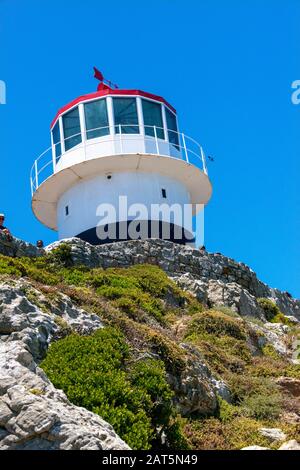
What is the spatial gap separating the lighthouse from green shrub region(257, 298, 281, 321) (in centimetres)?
405

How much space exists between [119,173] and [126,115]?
2308 mm

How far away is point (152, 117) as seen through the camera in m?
29.3

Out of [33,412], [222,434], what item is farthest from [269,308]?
[33,412]

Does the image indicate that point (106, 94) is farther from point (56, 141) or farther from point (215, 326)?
point (215, 326)

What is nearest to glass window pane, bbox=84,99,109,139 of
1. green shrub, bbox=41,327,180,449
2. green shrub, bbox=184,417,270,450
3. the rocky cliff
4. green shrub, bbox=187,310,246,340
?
the rocky cliff

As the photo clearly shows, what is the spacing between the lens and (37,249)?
20297mm

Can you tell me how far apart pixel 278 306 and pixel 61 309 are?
1377 centimetres

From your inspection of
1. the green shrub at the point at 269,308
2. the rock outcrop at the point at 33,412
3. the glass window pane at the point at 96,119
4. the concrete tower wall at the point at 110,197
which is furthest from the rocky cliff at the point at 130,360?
the glass window pane at the point at 96,119

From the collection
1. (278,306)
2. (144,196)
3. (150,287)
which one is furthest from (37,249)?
(278,306)

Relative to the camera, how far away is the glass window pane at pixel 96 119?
2845cm

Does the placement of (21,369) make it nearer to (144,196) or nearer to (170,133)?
(144,196)

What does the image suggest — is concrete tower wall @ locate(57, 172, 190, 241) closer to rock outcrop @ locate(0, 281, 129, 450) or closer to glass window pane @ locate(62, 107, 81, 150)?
glass window pane @ locate(62, 107, 81, 150)

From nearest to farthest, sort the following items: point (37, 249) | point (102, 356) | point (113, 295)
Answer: point (102, 356)
point (113, 295)
point (37, 249)

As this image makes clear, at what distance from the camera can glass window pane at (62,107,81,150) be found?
28.9m
